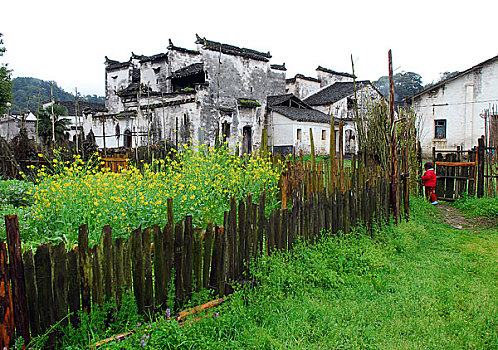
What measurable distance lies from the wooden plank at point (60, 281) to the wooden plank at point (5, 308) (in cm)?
29

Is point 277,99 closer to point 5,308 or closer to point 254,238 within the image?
point 254,238

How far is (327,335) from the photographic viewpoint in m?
3.31

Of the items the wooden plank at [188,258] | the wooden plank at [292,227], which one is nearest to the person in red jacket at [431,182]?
the wooden plank at [292,227]

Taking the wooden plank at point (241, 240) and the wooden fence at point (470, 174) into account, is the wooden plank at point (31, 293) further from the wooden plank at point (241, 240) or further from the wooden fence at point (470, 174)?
the wooden fence at point (470, 174)

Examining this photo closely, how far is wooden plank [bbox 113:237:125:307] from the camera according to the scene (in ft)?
10.0

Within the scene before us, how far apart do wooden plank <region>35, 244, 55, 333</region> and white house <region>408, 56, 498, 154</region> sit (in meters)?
20.7

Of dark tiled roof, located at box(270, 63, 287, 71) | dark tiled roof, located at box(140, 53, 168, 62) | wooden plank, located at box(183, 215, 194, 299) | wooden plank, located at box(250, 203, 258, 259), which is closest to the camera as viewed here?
wooden plank, located at box(183, 215, 194, 299)

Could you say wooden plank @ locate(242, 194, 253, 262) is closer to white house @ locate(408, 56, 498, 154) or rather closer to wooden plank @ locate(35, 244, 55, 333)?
wooden plank @ locate(35, 244, 55, 333)

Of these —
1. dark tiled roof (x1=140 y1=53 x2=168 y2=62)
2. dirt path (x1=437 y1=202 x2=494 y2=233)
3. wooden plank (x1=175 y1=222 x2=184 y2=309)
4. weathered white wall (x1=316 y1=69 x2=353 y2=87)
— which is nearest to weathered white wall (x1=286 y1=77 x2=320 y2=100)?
weathered white wall (x1=316 y1=69 x2=353 y2=87)

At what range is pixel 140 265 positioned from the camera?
10.5ft

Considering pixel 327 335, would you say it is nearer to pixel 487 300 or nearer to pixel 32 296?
pixel 487 300

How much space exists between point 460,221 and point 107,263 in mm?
7733

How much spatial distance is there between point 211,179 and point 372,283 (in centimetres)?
303

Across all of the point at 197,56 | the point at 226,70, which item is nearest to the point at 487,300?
the point at 226,70
